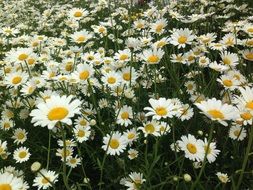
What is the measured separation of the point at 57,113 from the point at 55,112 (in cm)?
2

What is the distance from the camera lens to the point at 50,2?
8609 millimetres

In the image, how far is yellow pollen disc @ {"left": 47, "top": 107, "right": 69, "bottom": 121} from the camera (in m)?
1.55

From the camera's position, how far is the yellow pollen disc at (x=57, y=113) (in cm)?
155

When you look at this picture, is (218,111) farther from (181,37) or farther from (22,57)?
(22,57)

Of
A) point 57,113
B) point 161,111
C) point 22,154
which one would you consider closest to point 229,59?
point 161,111

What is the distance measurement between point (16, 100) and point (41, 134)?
0.35 metres

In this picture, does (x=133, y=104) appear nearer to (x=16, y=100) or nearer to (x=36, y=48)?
(x=16, y=100)

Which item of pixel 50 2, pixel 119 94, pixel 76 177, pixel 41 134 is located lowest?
pixel 76 177

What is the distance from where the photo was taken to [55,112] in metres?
1.61

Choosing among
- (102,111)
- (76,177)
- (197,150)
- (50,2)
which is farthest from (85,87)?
(50,2)

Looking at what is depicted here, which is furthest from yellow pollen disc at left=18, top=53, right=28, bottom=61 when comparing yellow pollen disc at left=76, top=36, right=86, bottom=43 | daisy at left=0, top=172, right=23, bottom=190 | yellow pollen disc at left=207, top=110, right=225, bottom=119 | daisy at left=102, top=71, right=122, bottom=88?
yellow pollen disc at left=207, top=110, right=225, bottom=119

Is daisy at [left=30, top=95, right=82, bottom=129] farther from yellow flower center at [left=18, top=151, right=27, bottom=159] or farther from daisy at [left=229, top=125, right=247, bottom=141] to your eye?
daisy at [left=229, top=125, right=247, bottom=141]

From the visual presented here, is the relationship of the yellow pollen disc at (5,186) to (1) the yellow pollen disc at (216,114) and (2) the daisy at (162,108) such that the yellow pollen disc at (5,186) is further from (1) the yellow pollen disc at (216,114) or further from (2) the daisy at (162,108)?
(1) the yellow pollen disc at (216,114)

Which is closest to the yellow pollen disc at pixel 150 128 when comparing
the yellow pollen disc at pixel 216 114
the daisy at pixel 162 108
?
the daisy at pixel 162 108
